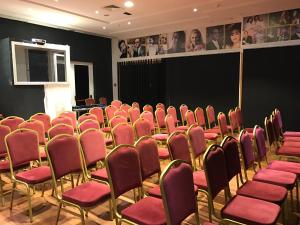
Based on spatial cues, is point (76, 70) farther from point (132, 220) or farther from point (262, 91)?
point (132, 220)

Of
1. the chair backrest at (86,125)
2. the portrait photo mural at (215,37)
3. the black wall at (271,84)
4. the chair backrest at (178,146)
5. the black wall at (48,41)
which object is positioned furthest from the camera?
the portrait photo mural at (215,37)

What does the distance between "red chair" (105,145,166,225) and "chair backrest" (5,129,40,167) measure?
5.11 feet

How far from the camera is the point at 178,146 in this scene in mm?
2885

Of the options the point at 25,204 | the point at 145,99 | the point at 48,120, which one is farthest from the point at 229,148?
the point at 145,99

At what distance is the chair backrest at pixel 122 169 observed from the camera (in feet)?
7.18

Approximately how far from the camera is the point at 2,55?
670 centimetres

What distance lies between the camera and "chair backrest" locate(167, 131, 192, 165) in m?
2.78

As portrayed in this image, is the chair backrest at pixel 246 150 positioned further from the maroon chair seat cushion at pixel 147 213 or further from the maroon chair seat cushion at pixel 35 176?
the maroon chair seat cushion at pixel 35 176

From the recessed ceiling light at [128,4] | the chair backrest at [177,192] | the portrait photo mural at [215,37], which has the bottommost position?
the chair backrest at [177,192]

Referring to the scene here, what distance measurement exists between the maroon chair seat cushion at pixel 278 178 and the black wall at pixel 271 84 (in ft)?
14.4

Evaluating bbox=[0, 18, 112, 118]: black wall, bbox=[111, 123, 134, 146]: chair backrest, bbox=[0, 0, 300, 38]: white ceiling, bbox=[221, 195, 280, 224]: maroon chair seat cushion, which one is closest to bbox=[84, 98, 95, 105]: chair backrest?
bbox=[0, 18, 112, 118]: black wall

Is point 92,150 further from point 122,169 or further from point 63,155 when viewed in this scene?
A: point 122,169

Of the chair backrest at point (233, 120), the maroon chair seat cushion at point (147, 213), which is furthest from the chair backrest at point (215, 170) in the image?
the chair backrest at point (233, 120)

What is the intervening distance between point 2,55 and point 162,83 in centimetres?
514
